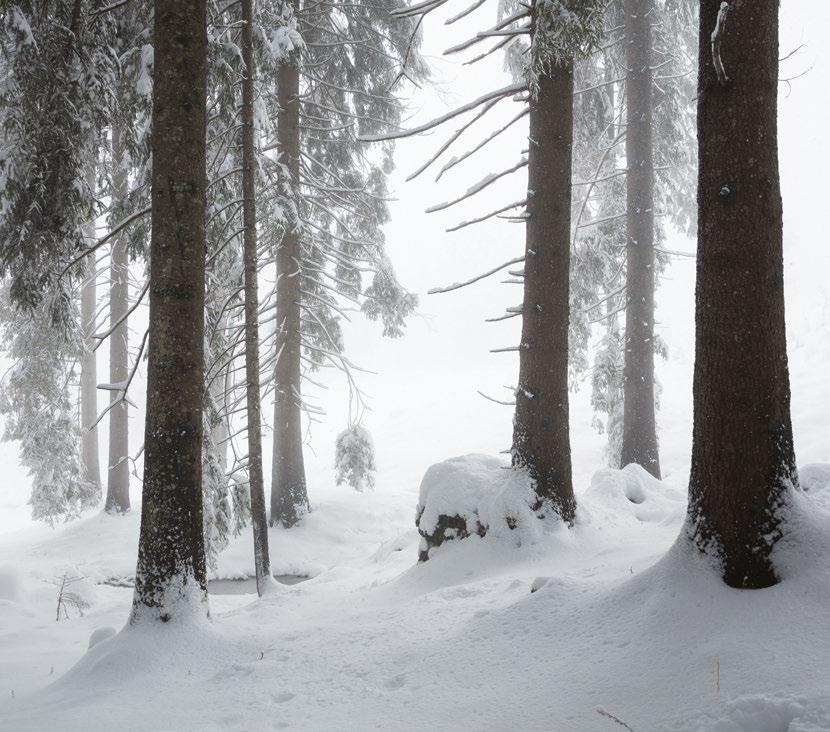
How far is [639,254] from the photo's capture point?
37.0 feet

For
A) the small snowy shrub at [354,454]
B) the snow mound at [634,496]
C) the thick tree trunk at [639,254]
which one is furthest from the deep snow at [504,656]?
the small snowy shrub at [354,454]

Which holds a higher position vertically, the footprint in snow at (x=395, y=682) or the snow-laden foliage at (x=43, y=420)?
the snow-laden foliage at (x=43, y=420)

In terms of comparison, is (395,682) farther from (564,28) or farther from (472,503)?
(564,28)

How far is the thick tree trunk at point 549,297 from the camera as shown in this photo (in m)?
6.45

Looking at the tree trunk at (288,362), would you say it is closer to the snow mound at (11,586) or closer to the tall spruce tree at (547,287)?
the snow mound at (11,586)

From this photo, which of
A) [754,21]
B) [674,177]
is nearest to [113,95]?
[754,21]

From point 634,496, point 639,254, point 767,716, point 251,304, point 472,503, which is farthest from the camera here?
point 639,254

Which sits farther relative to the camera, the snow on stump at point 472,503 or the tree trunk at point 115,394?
the tree trunk at point 115,394

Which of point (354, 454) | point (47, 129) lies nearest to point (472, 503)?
point (47, 129)

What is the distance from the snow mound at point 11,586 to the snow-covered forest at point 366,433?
120 millimetres

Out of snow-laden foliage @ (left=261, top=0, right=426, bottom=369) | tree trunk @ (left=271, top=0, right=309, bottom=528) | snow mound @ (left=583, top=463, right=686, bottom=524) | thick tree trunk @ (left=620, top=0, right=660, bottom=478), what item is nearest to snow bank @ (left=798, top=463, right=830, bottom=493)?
snow mound @ (left=583, top=463, right=686, bottom=524)

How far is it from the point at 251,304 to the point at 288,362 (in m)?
4.85

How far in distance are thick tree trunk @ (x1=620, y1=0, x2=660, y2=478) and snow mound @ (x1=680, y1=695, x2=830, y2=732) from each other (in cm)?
904

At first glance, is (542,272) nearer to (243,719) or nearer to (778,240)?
(778,240)
